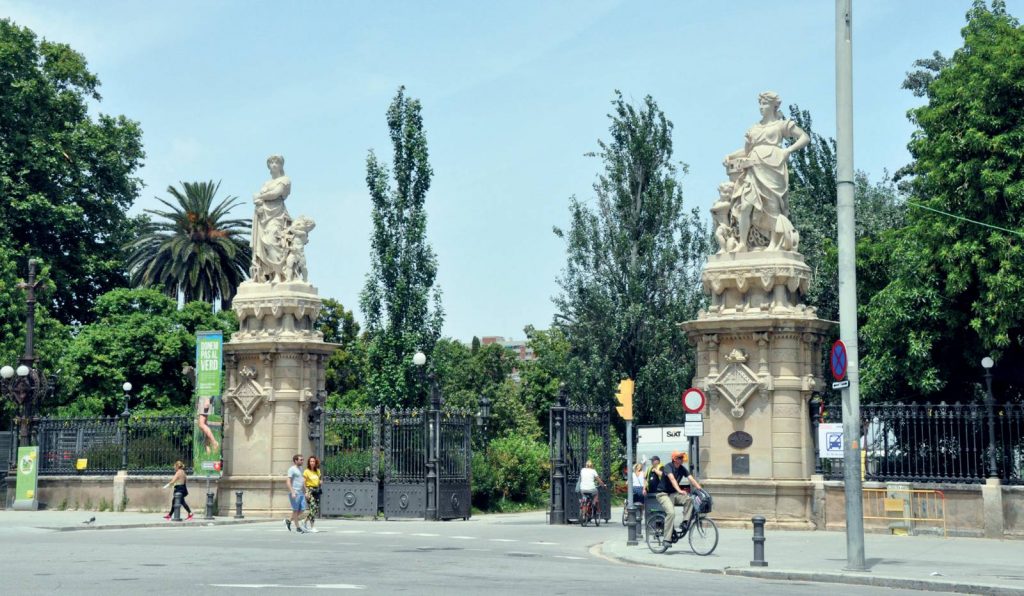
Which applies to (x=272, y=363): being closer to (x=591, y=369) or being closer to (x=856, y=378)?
(x=591, y=369)

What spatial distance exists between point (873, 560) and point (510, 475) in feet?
73.0

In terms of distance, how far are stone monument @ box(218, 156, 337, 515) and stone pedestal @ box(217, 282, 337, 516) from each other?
26 mm

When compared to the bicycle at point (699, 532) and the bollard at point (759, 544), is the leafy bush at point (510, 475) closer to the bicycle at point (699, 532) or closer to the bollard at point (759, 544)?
the bicycle at point (699, 532)

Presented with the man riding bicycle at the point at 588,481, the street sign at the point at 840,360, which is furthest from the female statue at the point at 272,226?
the street sign at the point at 840,360

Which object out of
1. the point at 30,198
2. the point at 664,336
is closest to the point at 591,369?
the point at 664,336

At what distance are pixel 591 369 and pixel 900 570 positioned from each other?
26374 mm

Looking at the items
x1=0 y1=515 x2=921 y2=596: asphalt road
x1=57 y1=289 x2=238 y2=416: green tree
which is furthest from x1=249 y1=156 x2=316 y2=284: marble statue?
x1=57 y1=289 x2=238 y2=416: green tree

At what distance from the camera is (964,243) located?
1155 inches

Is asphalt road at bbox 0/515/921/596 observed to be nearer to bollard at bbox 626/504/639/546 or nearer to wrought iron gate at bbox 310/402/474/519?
bollard at bbox 626/504/639/546

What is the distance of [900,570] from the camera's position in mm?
17453

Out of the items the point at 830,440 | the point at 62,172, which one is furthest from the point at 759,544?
the point at 62,172

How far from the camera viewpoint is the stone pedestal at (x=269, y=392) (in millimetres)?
31688

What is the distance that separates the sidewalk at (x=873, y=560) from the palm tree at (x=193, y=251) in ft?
127

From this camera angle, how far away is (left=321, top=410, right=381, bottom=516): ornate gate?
1261 inches
